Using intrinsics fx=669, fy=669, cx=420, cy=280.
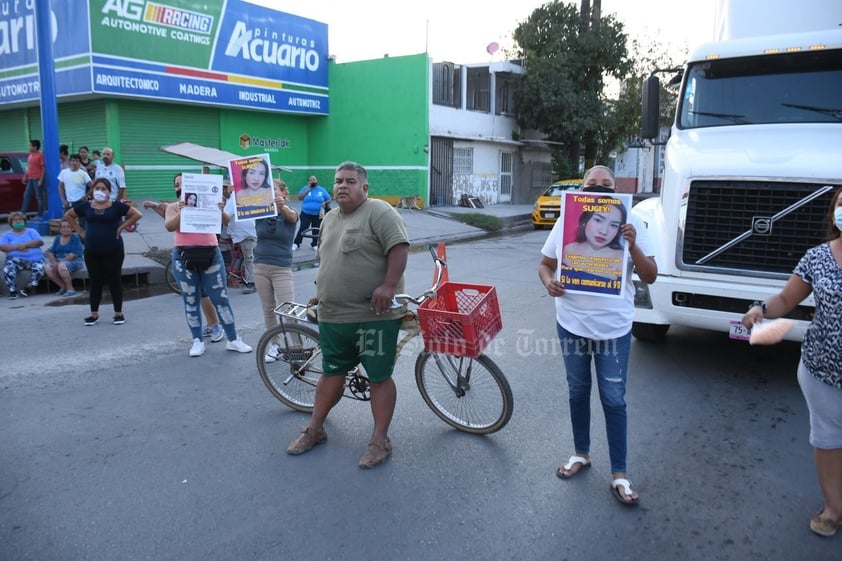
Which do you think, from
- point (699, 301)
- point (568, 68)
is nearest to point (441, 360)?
point (699, 301)

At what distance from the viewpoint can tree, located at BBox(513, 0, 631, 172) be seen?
28234 mm

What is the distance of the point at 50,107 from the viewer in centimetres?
1353

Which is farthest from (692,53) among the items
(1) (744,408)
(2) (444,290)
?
(2) (444,290)

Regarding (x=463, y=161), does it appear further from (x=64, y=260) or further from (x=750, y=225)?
(x=750, y=225)

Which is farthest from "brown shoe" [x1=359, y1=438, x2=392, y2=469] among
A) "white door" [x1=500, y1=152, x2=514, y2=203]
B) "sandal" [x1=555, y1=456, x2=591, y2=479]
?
"white door" [x1=500, y1=152, x2=514, y2=203]

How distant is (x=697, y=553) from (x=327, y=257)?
2587 mm

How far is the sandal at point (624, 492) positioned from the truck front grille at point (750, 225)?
251cm

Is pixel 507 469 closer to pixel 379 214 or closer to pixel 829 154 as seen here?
pixel 379 214

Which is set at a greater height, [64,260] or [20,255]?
[20,255]

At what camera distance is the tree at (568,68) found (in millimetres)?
28234

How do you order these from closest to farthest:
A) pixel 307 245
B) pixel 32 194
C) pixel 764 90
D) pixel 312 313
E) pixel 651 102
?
pixel 312 313 → pixel 764 90 → pixel 651 102 → pixel 32 194 → pixel 307 245

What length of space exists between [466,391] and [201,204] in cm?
347

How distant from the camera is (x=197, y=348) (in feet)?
21.7

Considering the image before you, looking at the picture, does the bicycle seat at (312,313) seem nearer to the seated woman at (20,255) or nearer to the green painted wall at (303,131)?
the seated woman at (20,255)
